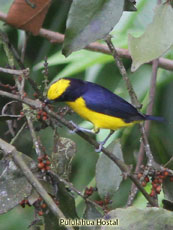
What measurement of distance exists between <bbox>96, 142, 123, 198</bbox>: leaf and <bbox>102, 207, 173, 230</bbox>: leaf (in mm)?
318

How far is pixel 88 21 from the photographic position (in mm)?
955

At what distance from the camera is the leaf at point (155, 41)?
2.88 feet

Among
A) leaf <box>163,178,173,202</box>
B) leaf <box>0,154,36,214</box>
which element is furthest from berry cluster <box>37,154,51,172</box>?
leaf <box>163,178,173,202</box>

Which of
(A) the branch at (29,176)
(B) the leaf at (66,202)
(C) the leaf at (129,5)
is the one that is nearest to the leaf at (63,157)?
(B) the leaf at (66,202)

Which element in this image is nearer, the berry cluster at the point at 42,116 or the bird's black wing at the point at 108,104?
the berry cluster at the point at 42,116

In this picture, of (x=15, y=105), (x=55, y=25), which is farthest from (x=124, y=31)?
(x=15, y=105)

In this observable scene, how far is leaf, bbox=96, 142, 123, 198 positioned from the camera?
1300 millimetres

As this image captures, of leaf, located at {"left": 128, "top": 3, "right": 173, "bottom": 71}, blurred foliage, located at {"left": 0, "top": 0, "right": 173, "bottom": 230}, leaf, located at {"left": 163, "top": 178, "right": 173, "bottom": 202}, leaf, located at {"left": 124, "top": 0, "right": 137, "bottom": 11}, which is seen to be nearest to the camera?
leaf, located at {"left": 128, "top": 3, "right": 173, "bottom": 71}

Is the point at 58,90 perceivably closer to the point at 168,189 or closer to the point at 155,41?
the point at 168,189

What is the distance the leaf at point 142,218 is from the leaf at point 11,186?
9.0 inches

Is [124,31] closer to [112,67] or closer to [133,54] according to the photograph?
[112,67]

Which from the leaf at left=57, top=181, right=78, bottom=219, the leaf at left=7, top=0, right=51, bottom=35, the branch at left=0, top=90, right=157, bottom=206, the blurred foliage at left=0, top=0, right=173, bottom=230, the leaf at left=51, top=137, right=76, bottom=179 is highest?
the leaf at left=7, top=0, right=51, bottom=35

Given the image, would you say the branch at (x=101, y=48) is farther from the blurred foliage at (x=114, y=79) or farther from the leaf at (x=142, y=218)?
the leaf at (x=142, y=218)

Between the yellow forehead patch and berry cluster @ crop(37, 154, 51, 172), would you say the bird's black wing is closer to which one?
the yellow forehead patch
